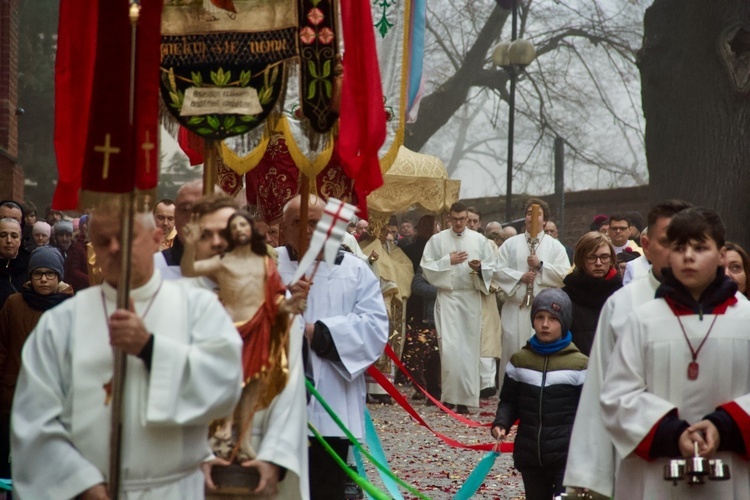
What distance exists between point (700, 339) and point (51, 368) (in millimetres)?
2340

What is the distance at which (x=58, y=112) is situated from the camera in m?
5.68

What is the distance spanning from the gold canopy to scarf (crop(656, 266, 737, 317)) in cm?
1078

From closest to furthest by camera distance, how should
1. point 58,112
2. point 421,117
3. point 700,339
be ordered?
point 700,339 → point 58,112 → point 421,117

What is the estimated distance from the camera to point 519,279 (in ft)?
45.7

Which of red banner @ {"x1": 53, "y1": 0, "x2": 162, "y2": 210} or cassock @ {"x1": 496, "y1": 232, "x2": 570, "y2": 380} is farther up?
red banner @ {"x1": 53, "y1": 0, "x2": 162, "y2": 210}

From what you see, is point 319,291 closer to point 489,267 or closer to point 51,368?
point 51,368

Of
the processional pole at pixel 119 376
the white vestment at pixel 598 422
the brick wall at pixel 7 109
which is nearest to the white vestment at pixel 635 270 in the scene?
the white vestment at pixel 598 422

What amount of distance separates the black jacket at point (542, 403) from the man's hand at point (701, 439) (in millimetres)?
2095

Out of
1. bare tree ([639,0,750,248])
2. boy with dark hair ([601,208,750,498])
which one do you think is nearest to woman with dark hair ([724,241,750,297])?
boy with dark hair ([601,208,750,498])

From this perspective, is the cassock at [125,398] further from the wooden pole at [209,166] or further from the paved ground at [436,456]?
the paved ground at [436,456]

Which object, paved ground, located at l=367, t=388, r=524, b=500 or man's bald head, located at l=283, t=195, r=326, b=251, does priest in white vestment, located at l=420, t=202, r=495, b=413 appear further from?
man's bald head, located at l=283, t=195, r=326, b=251

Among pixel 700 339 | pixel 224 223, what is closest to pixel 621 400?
pixel 700 339

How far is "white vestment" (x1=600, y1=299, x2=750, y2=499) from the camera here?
4.91 meters

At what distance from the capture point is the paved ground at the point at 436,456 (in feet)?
31.7
